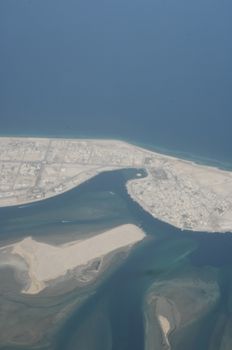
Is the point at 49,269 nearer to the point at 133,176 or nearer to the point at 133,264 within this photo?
the point at 133,264

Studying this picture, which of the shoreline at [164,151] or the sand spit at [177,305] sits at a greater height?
the shoreline at [164,151]

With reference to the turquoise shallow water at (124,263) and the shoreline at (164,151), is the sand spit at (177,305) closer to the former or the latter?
the turquoise shallow water at (124,263)

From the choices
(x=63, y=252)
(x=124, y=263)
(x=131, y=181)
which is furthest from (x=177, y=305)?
(x=131, y=181)

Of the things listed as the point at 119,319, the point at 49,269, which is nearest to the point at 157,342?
the point at 119,319

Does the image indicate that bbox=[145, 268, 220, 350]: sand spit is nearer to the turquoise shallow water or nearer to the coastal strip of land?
the turquoise shallow water

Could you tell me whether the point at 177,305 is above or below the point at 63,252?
below

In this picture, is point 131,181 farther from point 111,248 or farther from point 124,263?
point 124,263

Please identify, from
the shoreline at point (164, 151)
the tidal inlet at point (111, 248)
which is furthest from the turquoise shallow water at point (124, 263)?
the shoreline at point (164, 151)
